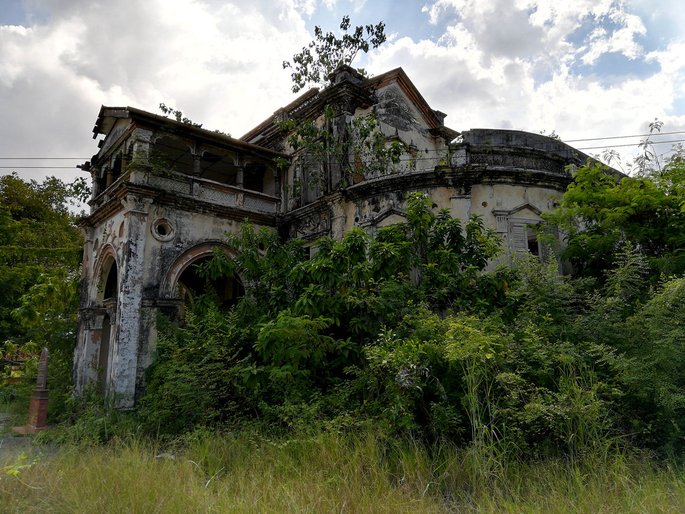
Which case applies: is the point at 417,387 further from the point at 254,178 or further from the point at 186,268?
the point at 254,178

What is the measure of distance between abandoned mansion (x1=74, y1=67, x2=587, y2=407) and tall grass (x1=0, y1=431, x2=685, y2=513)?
5.03 meters

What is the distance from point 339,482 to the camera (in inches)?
186

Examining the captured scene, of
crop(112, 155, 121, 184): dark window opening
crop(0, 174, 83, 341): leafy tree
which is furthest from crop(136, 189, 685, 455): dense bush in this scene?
crop(0, 174, 83, 341): leafy tree

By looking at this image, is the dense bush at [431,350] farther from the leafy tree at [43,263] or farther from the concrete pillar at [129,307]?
the leafy tree at [43,263]

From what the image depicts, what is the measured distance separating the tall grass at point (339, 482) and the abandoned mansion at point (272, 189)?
5.03m

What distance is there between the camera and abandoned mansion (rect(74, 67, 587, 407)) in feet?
34.6

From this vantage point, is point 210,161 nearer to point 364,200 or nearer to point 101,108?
point 101,108

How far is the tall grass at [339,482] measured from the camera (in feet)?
13.6

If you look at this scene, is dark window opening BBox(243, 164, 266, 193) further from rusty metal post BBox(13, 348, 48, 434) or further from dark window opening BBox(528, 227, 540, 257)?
dark window opening BBox(528, 227, 540, 257)

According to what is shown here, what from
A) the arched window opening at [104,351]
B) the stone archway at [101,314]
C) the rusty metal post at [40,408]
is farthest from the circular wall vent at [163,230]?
the rusty metal post at [40,408]

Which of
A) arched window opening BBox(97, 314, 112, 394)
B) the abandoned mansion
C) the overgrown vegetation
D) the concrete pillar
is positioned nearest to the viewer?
the overgrown vegetation

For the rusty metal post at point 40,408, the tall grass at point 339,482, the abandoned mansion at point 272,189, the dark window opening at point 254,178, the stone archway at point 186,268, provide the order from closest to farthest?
the tall grass at point 339,482 → the rusty metal post at point 40,408 → the abandoned mansion at point 272,189 → the stone archway at point 186,268 → the dark window opening at point 254,178

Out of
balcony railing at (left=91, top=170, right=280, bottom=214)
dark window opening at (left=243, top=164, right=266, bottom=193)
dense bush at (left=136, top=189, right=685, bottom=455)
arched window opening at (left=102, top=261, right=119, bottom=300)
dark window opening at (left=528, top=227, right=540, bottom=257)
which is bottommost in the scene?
dense bush at (left=136, top=189, right=685, bottom=455)

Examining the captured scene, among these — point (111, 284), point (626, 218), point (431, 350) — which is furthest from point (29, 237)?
point (626, 218)
